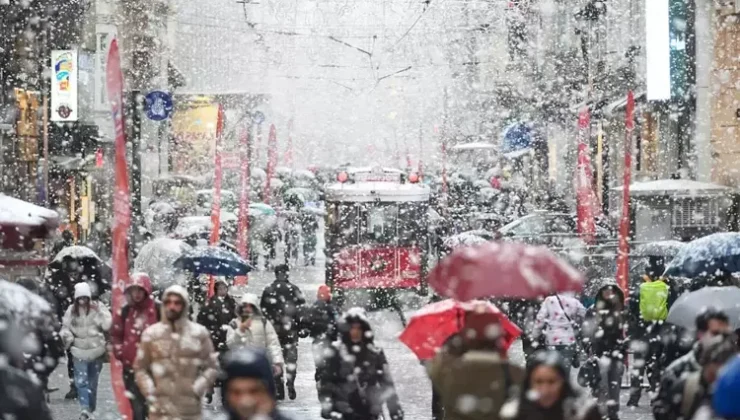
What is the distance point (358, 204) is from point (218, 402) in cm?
1231

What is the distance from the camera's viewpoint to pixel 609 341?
572 inches

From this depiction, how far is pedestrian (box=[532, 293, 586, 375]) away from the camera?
14.6 meters

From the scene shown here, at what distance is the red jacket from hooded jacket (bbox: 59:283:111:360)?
2.09 meters

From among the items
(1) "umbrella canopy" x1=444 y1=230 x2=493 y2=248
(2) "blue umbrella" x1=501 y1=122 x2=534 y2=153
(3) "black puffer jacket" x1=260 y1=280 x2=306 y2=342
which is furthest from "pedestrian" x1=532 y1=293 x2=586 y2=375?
(2) "blue umbrella" x1=501 y1=122 x2=534 y2=153

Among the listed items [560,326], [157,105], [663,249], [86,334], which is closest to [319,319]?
[86,334]

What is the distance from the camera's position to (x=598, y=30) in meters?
42.2

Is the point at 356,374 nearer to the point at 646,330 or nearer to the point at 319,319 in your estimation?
the point at 319,319

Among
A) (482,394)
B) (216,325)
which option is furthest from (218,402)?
(482,394)

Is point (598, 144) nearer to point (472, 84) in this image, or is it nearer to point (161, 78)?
point (161, 78)

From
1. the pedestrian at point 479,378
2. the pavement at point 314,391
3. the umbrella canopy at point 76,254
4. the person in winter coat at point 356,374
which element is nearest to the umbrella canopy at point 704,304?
the pavement at point 314,391

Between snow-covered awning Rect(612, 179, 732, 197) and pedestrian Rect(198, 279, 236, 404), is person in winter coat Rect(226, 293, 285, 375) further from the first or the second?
snow-covered awning Rect(612, 179, 732, 197)

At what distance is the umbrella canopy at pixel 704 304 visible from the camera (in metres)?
12.6

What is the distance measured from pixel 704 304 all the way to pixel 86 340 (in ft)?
19.9

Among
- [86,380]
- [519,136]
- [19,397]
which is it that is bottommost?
[86,380]
